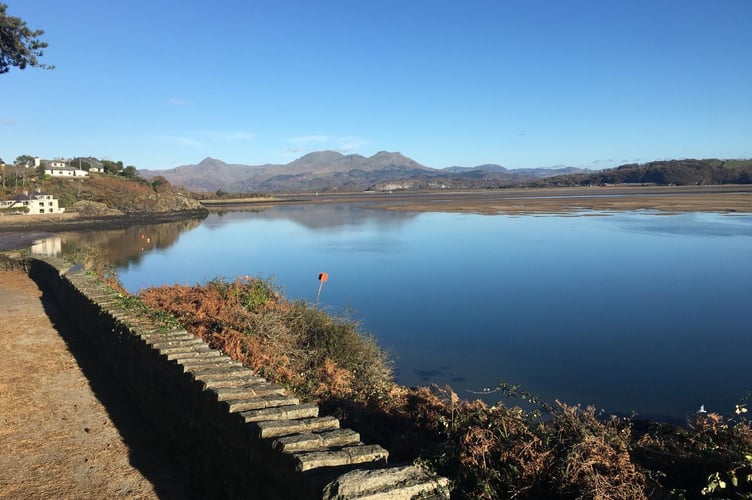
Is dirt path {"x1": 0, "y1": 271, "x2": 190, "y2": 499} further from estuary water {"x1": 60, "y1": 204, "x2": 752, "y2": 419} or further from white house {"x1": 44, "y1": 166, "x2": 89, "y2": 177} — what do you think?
white house {"x1": 44, "y1": 166, "x2": 89, "y2": 177}

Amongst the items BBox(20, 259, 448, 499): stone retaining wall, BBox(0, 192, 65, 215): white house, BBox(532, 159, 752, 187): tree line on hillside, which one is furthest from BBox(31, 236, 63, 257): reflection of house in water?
BBox(532, 159, 752, 187): tree line on hillside

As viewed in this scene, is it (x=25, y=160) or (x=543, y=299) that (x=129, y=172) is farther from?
(x=543, y=299)

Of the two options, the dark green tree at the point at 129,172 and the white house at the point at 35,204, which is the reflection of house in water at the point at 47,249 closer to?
the white house at the point at 35,204

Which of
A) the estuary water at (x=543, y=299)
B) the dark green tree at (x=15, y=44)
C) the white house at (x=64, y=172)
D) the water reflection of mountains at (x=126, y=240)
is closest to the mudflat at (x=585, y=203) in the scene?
the white house at (x=64, y=172)

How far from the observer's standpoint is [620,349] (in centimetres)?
1354

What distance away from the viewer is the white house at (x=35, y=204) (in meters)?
66.1

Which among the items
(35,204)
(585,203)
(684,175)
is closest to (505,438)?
(35,204)

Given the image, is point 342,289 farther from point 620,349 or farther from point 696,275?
point 696,275

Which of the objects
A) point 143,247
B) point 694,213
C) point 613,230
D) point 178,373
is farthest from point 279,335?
point 694,213

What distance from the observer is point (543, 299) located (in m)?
19.0

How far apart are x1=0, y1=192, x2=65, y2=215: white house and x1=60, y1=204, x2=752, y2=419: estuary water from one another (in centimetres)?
3455

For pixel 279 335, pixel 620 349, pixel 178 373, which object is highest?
pixel 178 373

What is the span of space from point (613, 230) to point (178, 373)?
132 ft

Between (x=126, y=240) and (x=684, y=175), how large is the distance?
15758 cm
